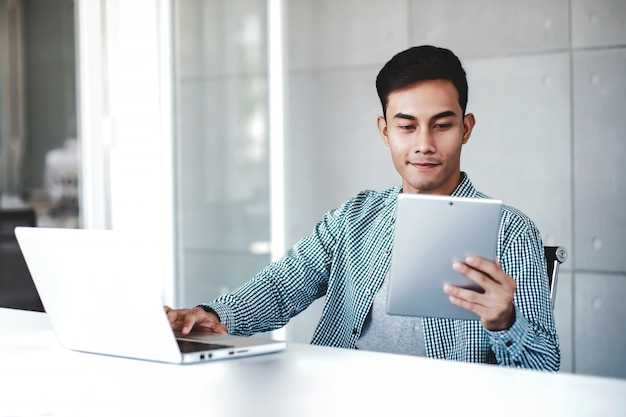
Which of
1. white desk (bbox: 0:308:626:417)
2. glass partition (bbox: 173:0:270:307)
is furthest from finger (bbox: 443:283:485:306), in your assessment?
glass partition (bbox: 173:0:270:307)

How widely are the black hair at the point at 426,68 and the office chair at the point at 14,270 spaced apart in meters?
3.90

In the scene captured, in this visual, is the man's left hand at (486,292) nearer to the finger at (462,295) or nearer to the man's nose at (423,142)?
the finger at (462,295)

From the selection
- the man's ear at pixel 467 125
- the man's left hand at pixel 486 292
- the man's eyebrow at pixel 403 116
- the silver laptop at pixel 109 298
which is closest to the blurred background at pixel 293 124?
the man's ear at pixel 467 125

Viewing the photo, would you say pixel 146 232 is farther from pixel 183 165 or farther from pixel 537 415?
pixel 537 415

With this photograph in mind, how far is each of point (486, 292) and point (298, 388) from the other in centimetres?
44

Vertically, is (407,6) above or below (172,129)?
above

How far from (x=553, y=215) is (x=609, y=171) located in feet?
1.01

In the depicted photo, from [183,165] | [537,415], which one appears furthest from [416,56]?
[183,165]

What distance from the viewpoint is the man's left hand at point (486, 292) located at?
1.55 metres

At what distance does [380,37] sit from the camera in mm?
4168

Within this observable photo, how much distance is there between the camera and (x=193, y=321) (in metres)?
1.88

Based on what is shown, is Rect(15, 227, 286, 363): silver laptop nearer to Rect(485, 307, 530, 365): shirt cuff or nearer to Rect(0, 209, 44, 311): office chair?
Rect(485, 307, 530, 365): shirt cuff

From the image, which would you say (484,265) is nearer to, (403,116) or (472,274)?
(472,274)

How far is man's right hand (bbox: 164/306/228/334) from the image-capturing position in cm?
185
